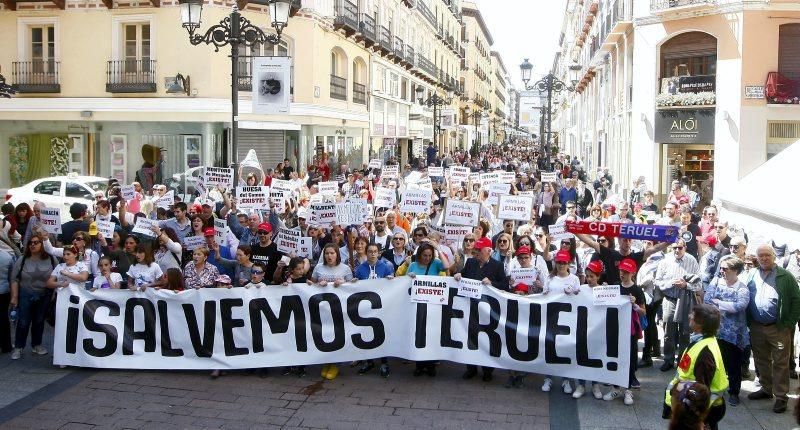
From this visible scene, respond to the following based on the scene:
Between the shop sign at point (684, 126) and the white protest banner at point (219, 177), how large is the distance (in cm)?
1822

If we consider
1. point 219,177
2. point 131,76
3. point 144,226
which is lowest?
point 144,226

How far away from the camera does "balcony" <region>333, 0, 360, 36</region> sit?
30.0 meters

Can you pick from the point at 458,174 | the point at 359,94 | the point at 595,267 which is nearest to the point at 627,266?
the point at 595,267

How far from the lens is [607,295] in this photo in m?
8.38

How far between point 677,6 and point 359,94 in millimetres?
14386

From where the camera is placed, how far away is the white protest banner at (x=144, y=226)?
11062 millimetres

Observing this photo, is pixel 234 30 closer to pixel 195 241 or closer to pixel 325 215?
pixel 325 215

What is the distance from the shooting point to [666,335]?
934cm

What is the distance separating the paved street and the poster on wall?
6.35 metres

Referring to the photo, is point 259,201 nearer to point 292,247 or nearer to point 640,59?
point 292,247

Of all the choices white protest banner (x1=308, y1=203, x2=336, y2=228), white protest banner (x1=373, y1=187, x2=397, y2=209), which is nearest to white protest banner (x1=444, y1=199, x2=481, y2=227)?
white protest banner (x1=308, y1=203, x2=336, y2=228)

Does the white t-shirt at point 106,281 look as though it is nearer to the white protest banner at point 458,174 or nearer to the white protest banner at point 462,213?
the white protest banner at point 462,213

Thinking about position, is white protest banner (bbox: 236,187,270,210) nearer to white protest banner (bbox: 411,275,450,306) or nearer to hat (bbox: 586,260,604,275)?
white protest banner (bbox: 411,275,450,306)

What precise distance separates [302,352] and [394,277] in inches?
52.9
